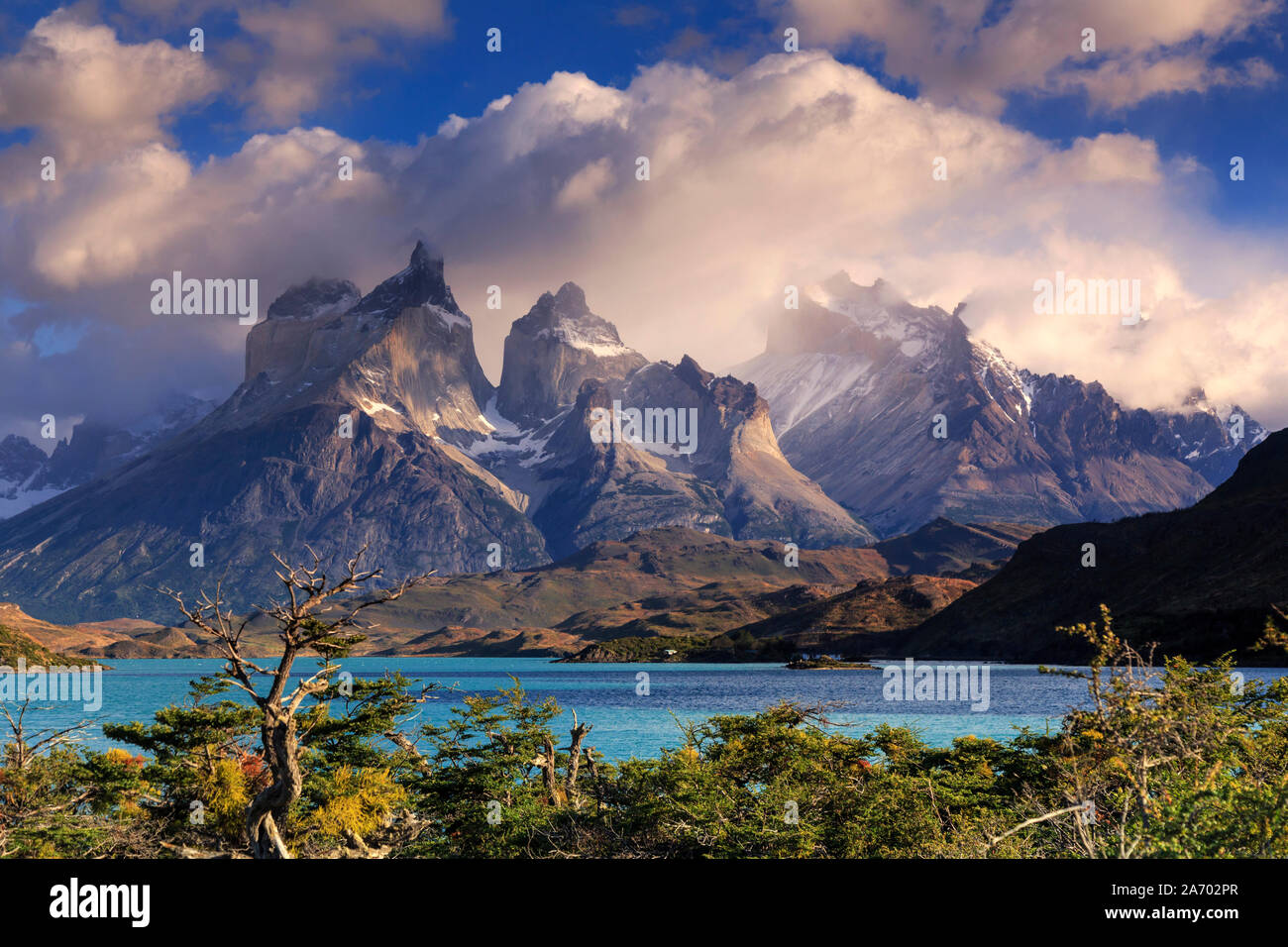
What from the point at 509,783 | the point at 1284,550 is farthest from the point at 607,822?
the point at 1284,550

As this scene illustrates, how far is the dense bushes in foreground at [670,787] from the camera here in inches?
879

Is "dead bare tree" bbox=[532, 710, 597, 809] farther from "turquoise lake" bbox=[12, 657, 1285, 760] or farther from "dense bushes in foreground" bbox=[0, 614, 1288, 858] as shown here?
"turquoise lake" bbox=[12, 657, 1285, 760]

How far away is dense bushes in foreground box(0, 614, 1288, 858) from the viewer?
22.3 m

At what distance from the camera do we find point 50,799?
32688 mm

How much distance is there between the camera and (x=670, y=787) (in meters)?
31.2

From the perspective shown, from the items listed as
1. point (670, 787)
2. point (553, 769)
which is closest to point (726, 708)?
point (553, 769)

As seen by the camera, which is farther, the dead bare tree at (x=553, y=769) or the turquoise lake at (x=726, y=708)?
the turquoise lake at (x=726, y=708)
